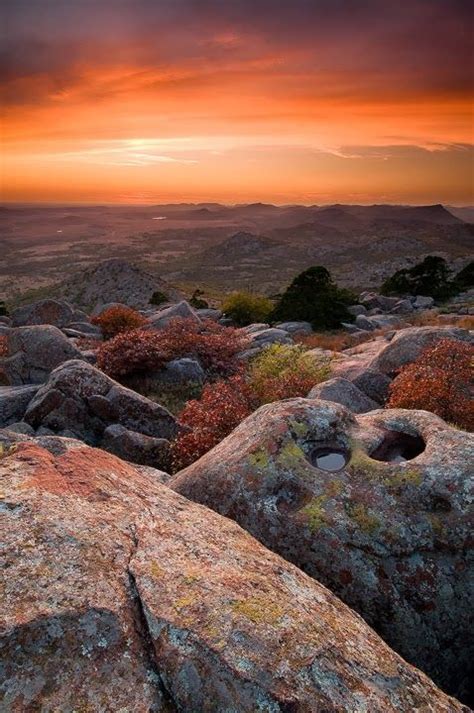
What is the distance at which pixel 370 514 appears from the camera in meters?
7.38

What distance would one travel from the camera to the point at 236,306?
52.3 meters

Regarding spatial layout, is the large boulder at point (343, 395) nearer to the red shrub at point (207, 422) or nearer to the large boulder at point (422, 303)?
the red shrub at point (207, 422)

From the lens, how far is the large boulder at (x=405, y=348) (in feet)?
65.2

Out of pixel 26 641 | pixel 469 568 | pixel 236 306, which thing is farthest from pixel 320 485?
pixel 236 306

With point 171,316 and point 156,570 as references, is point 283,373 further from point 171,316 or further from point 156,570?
point 171,316

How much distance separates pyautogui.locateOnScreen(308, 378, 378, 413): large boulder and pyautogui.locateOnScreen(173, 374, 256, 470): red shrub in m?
2.33

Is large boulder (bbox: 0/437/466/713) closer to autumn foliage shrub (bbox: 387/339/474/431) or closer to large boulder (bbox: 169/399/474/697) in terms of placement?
large boulder (bbox: 169/399/474/697)

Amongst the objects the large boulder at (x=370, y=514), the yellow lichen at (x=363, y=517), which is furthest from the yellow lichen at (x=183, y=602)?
the yellow lichen at (x=363, y=517)

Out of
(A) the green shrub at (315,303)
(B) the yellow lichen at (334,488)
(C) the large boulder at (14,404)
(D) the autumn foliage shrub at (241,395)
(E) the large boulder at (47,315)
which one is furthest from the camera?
(A) the green shrub at (315,303)

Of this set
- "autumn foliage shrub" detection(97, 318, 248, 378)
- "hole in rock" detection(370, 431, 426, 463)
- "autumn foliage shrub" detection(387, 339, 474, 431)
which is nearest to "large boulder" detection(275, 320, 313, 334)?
"autumn foliage shrub" detection(97, 318, 248, 378)

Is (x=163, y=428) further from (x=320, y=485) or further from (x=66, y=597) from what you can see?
(x=66, y=597)

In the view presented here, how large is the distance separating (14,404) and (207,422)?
22.7 ft

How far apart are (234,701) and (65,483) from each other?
2.98 meters

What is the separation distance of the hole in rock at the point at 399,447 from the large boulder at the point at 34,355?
17.1 metres
